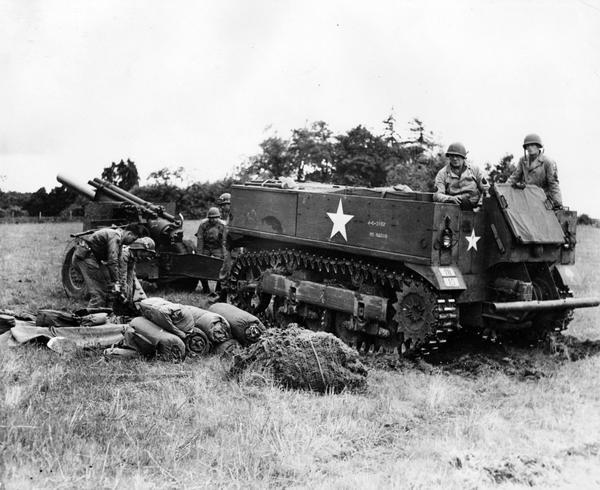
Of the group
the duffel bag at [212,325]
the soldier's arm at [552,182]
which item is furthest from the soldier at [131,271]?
the soldier's arm at [552,182]

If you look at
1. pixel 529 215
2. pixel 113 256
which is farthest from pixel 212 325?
pixel 529 215

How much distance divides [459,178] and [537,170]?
1.38 m

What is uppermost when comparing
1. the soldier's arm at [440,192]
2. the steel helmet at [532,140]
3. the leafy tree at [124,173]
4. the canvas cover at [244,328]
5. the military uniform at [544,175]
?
the leafy tree at [124,173]

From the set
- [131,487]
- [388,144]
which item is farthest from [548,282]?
[388,144]

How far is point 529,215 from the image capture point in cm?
828

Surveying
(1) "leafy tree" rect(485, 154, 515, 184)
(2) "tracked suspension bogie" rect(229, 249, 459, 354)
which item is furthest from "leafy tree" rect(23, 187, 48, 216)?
(2) "tracked suspension bogie" rect(229, 249, 459, 354)

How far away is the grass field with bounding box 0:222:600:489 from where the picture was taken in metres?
4.46

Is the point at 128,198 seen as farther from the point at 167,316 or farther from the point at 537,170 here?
the point at 537,170

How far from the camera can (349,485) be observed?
4324 mm

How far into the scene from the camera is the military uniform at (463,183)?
8422 millimetres

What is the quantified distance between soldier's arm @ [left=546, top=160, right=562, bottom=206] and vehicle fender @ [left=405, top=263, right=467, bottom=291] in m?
2.17

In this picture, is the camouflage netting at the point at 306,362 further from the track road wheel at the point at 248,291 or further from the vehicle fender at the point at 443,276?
the track road wheel at the point at 248,291

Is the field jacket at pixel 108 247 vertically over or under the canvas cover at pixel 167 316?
over

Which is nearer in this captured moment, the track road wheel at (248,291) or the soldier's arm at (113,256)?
the soldier's arm at (113,256)
